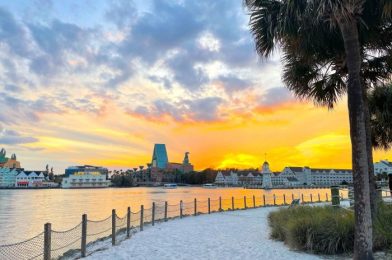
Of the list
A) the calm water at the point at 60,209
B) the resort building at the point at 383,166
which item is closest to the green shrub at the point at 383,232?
the calm water at the point at 60,209

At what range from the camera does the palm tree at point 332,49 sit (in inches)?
331

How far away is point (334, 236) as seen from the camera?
410 inches

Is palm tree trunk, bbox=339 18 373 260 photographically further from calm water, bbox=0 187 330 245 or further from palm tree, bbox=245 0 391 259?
calm water, bbox=0 187 330 245

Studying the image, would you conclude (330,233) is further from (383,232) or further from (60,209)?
(60,209)

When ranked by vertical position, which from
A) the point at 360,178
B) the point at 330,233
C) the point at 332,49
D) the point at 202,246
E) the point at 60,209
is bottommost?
the point at 60,209

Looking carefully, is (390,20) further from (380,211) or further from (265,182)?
(265,182)

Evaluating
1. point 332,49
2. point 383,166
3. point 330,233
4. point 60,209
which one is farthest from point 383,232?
point 383,166

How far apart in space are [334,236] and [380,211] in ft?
7.36

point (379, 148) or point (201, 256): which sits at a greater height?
point (379, 148)

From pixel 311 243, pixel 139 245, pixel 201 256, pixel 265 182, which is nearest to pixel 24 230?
pixel 139 245

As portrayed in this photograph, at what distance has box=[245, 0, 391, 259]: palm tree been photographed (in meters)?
8.41

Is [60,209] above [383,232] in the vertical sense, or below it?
below

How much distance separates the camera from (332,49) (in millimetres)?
11617

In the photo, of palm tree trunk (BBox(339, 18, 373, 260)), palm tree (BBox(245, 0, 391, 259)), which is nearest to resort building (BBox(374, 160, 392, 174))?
palm tree (BBox(245, 0, 391, 259))
